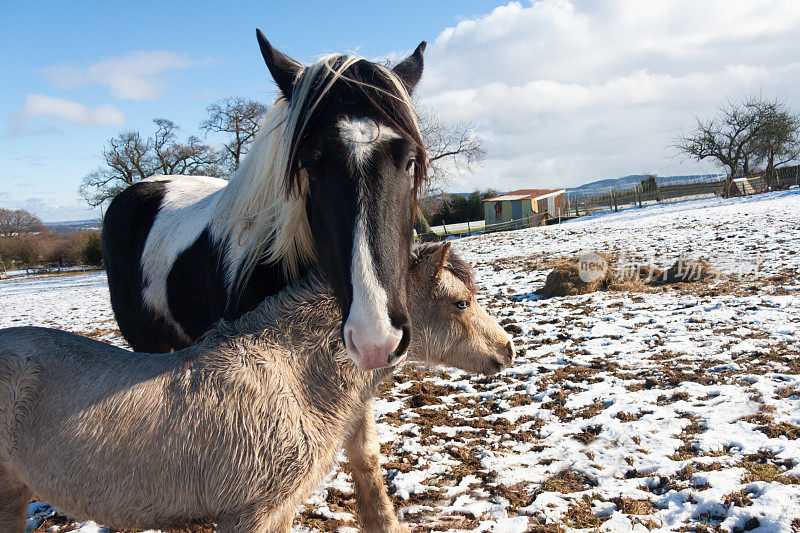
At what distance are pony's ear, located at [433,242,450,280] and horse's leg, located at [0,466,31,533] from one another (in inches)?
103

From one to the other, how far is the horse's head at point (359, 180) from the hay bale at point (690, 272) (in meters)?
9.19

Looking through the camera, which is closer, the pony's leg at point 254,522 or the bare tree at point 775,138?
the pony's leg at point 254,522

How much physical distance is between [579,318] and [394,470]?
504 centimetres

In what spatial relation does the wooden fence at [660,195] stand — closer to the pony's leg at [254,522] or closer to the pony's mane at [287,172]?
the pony's mane at [287,172]

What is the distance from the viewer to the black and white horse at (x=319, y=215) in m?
1.80

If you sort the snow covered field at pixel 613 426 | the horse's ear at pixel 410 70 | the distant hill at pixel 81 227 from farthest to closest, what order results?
the distant hill at pixel 81 227, the snow covered field at pixel 613 426, the horse's ear at pixel 410 70

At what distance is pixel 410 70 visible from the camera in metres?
2.53

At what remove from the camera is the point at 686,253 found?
11.6 m

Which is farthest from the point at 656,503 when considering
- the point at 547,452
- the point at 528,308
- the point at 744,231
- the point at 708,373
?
the point at 744,231

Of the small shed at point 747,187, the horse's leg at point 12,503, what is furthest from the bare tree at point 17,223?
the small shed at point 747,187

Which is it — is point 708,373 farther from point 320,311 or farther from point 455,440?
point 320,311

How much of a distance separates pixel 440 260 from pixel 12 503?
8.94 ft

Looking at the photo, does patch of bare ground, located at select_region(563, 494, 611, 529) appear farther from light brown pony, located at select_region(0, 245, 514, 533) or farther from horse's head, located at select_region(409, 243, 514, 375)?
light brown pony, located at select_region(0, 245, 514, 533)

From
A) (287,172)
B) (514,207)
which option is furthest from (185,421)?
(514,207)
